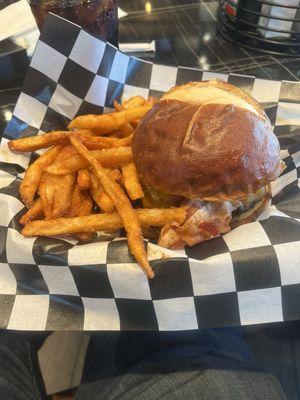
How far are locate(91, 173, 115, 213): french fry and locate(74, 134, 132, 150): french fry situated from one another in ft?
0.29

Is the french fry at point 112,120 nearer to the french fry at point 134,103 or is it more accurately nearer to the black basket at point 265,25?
the french fry at point 134,103

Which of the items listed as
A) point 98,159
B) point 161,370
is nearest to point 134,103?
point 98,159

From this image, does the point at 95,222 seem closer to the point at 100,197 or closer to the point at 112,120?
the point at 100,197

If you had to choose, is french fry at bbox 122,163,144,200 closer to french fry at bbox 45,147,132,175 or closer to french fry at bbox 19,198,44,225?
french fry at bbox 45,147,132,175

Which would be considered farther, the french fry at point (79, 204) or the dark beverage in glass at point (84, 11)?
the dark beverage in glass at point (84, 11)

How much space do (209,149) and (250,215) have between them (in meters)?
0.25

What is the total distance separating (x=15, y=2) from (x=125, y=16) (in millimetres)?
663

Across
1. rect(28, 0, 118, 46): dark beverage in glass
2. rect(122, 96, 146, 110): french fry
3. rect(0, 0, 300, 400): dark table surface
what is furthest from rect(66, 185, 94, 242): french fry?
rect(28, 0, 118, 46): dark beverage in glass

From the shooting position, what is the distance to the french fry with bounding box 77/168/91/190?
1.02 meters

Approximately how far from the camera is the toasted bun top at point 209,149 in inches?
33.6

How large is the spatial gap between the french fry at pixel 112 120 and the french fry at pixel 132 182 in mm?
167

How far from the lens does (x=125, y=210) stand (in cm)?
89

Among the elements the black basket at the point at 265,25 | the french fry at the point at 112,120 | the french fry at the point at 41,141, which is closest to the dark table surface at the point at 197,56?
the black basket at the point at 265,25

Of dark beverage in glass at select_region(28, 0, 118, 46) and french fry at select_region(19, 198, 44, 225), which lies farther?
dark beverage in glass at select_region(28, 0, 118, 46)
